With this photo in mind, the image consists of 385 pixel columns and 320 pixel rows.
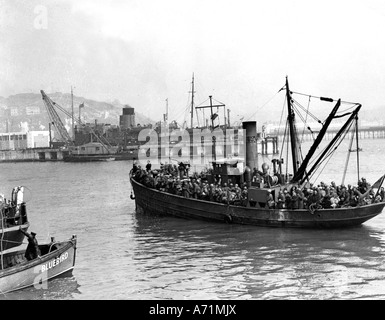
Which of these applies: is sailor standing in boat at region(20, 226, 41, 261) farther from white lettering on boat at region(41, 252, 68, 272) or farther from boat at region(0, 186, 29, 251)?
boat at region(0, 186, 29, 251)

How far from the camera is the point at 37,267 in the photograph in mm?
22969

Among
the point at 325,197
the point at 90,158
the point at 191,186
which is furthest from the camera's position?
the point at 90,158

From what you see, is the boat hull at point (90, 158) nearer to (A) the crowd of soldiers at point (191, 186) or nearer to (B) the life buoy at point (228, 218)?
(A) the crowd of soldiers at point (191, 186)

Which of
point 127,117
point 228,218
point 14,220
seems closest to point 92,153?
point 127,117

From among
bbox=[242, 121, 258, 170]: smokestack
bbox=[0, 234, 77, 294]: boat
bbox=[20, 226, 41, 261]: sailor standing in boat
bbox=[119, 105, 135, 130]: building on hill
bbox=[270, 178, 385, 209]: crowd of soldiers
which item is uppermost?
bbox=[119, 105, 135, 130]: building on hill

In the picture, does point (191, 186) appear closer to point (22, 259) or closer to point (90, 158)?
point (22, 259)

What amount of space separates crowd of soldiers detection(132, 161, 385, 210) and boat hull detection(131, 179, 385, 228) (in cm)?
39

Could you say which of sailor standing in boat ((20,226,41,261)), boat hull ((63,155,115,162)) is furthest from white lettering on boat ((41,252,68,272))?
boat hull ((63,155,115,162))

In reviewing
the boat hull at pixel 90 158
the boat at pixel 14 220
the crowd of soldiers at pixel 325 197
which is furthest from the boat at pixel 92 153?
the boat at pixel 14 220

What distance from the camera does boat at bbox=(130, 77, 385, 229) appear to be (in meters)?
32.7

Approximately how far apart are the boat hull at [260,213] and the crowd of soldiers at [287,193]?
0.39 meters

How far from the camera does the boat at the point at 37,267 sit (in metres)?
21.9

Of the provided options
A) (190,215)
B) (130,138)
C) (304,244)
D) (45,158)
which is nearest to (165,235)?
(190,215)

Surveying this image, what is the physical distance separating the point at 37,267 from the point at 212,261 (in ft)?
26.6
